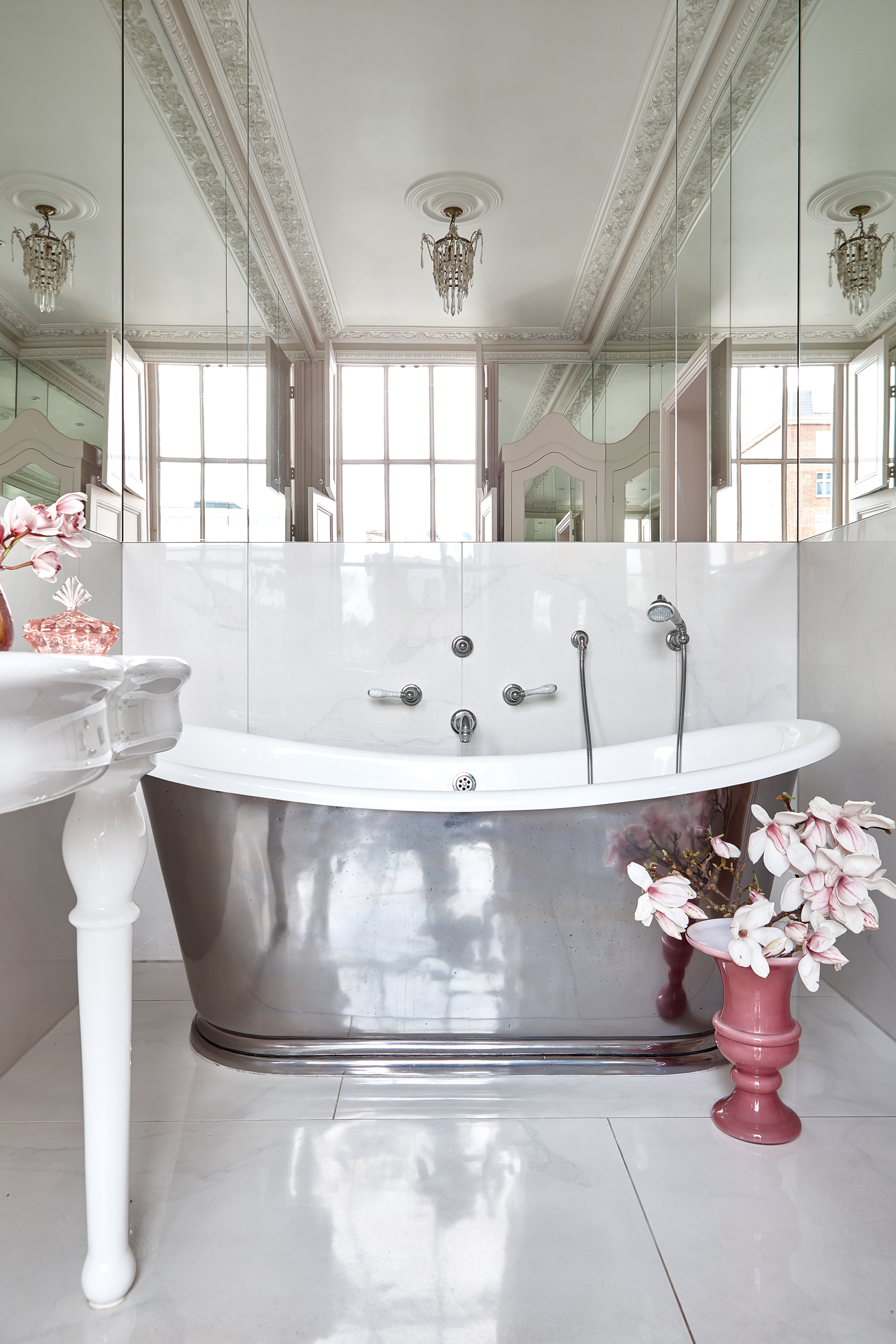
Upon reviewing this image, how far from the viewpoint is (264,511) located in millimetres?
2367

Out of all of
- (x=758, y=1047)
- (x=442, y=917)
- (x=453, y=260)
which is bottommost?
(x=758, y=1047)

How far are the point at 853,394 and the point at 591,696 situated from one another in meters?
1.07

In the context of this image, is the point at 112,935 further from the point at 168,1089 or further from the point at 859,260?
the point at 859,260

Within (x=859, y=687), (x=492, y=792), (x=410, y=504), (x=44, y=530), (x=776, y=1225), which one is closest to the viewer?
(x=44, y=530)

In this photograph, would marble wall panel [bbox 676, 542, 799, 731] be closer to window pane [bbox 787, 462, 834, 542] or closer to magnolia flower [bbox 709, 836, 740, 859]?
window pane [bbox 787, 462, 834, 542]

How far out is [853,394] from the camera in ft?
6.84

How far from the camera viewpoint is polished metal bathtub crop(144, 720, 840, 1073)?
5.11 feet

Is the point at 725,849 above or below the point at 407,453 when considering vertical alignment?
below

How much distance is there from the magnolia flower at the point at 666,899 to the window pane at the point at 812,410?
144cm

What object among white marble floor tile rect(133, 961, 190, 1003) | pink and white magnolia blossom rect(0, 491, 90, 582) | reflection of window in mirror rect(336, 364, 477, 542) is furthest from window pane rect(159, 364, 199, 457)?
white marble floor tile rect(133, 961, 190, 1003)

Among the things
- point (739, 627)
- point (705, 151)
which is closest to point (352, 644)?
point (739, 627)

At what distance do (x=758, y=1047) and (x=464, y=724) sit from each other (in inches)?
45.1

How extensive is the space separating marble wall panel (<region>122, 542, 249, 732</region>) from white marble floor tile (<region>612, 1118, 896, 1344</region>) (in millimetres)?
1547

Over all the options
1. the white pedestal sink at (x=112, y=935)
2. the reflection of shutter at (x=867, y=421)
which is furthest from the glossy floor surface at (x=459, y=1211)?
the reflection of shutter at (x=867, y=421)
